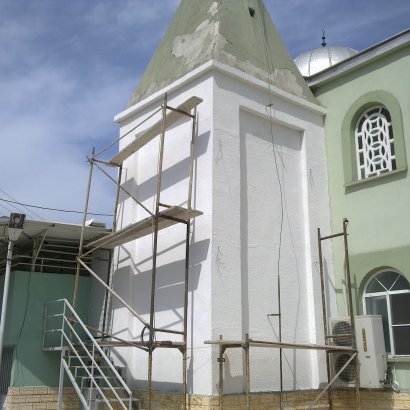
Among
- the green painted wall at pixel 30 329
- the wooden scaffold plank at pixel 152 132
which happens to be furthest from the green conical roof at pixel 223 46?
the green painted wall at pixel 30 329

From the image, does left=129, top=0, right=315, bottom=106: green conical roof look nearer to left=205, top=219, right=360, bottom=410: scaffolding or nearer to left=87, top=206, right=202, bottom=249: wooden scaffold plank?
left=87, top=206, right=202, bottom=249: wooden scaffold plank

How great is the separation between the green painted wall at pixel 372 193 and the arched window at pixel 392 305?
21 cm

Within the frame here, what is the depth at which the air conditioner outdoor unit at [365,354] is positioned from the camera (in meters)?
10.2

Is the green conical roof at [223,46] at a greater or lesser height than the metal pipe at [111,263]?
greater

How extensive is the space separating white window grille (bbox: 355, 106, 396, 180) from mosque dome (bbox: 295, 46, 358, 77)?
3606 millimetres

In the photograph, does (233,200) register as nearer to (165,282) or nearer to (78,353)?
(165,282)

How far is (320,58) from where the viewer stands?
15797mm

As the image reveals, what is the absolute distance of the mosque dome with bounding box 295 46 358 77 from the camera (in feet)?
51.0

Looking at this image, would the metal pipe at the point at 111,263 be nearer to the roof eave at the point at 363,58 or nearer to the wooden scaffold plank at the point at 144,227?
the wooden scaffold plank at the point at 144,227

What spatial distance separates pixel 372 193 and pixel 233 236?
322 centimetres

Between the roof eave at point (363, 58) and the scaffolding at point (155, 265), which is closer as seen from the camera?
the scaffolding at point (155, 265)

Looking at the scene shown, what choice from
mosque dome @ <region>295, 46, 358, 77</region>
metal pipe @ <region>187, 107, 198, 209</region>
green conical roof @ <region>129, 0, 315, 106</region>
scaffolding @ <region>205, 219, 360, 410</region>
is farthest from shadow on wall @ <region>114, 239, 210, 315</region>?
mosque dome @ <region>295, 46, 358, 77</region>

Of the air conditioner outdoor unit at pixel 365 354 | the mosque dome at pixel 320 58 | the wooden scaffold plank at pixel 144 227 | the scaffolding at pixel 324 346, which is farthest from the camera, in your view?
the mosque dome at pixel 320 58

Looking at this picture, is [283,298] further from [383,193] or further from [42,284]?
[42,284]
